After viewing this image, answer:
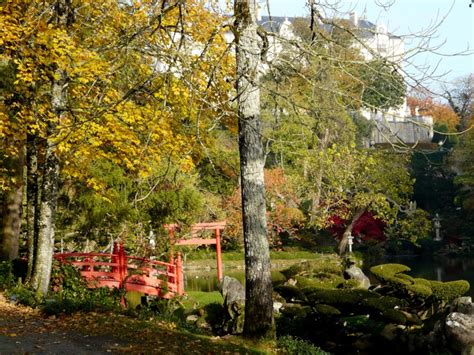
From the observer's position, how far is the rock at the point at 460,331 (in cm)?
985

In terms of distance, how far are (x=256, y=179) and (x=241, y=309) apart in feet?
12.7

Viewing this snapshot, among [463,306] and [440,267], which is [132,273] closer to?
[463,306]

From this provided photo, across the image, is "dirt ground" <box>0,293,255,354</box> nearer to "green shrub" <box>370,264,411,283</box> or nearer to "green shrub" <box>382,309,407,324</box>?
"green shrub" <box>382,309,407,324</box>

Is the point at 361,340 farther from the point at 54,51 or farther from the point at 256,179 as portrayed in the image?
the point at 54,51

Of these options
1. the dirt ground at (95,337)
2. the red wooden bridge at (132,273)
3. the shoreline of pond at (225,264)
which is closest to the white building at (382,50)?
the dirt ground at (95,337)

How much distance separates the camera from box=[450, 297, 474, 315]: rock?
1024 centimetres

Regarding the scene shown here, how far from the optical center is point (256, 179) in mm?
8500

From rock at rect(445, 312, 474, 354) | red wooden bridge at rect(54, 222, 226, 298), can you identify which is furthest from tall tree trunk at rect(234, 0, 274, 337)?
red wooden bridge at rect(54, 222, 226, 298)

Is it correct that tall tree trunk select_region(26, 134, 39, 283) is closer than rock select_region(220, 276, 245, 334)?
No

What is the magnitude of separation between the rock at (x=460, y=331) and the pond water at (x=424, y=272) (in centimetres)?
1028

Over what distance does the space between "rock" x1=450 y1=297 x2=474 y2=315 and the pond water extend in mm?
9856

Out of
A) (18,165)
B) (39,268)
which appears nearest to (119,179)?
(18,165)

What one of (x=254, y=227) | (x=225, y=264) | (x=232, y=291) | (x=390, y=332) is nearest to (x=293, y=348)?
(x=254, y=227)

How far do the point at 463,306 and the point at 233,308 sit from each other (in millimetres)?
4080
